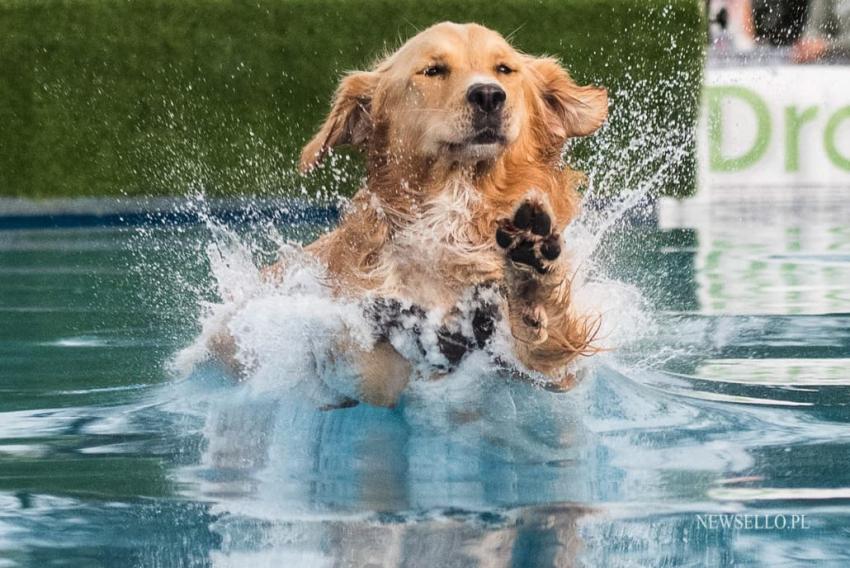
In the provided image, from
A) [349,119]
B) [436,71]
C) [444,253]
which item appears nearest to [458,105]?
[436,71]

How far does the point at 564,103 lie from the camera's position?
17.2ft

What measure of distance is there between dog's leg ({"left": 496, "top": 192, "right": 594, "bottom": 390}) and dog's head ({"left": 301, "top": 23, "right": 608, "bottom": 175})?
502mm

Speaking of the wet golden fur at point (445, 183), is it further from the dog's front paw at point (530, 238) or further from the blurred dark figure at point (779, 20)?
the blurred dark figure at point (779, 20)

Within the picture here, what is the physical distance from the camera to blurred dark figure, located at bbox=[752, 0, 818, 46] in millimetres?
18172

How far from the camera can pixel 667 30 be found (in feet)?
44.6

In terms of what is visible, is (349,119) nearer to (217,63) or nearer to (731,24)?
(217,63)

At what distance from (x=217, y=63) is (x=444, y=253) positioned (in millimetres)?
9267

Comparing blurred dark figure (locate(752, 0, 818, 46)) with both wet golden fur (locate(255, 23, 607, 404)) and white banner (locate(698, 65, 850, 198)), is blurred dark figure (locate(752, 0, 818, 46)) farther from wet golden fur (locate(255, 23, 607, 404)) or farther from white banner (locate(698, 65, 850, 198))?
wet golden fur (locate(255, 23, 607, 404))

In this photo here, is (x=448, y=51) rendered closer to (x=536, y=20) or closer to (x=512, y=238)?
(x=512, y=238)

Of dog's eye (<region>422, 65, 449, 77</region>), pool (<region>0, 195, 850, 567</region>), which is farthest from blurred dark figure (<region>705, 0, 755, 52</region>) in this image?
dog's eye (<region>422, 65, 449, 77</region>)

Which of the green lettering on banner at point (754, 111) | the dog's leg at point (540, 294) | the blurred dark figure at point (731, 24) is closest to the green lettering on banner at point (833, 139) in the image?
the green lettering on banner at point (754, 111)

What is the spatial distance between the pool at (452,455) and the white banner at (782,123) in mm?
5748

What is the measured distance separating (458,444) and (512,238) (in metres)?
0.68

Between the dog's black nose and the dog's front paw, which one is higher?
the dog's black nose
